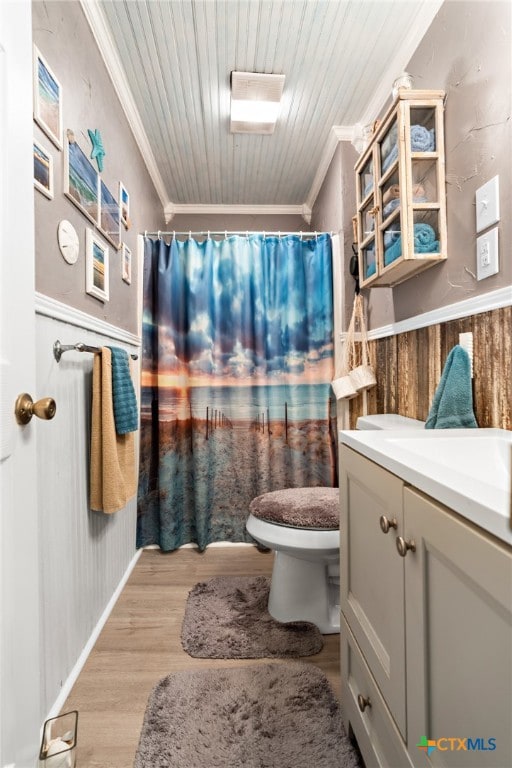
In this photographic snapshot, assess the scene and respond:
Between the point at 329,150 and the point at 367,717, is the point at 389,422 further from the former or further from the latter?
the point at 329,150

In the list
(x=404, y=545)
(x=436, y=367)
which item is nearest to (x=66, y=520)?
(x=404, y=545)

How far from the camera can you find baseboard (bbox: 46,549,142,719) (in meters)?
1.14

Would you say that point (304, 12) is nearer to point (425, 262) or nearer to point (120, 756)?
point (425, 262)

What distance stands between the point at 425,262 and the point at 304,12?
1088 millimetres

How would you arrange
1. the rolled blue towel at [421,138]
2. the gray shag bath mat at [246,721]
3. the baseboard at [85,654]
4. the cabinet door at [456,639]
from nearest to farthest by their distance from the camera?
the cabinet door at [456,639] → the gray shag bath mat at [246,721] → the baseboard at [85,654] → the rolled blue towel at [421,138]

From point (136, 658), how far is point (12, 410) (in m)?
1.17

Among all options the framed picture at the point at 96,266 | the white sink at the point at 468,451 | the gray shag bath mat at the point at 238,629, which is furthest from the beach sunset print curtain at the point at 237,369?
the white sink at the point at 468,451

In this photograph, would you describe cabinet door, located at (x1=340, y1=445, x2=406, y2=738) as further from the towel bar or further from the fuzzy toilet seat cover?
the towel bar

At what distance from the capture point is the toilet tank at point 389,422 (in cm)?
144

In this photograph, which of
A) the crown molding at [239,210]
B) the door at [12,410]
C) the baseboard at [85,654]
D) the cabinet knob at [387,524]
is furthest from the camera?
the crown molding at [239,210]

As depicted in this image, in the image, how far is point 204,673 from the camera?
128 centimetres

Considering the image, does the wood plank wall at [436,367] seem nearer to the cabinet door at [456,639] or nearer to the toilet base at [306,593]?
the cabinet door at [456,639]

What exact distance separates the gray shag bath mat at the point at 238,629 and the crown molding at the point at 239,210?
8.65ft

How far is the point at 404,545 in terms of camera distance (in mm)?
658
